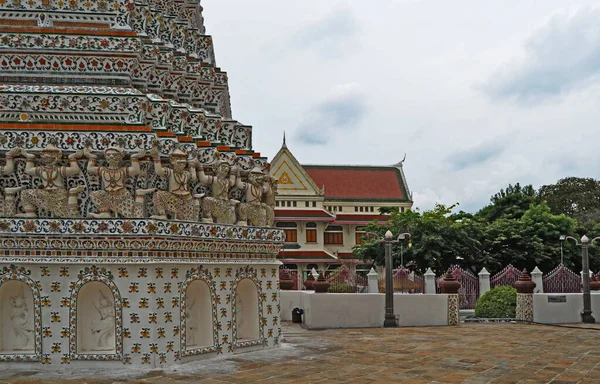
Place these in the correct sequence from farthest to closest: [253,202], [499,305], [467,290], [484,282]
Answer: [467,290]
[484,282]
[499,305]
[253,202]

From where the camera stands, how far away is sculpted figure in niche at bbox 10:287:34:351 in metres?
10.3

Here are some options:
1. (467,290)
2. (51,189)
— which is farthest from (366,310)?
(51,189)

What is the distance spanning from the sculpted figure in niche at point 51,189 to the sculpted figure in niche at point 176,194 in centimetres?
123

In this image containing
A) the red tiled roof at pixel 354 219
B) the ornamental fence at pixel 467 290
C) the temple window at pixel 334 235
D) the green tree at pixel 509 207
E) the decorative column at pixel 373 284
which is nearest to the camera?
the decorative column at pixel 373 284

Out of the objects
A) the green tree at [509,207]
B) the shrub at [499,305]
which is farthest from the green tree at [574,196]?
the shrub at [499,305]

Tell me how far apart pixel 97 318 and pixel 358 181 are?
3686 cm

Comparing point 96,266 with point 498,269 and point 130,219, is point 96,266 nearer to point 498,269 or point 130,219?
point 130,219

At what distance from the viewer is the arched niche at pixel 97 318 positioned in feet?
33.7

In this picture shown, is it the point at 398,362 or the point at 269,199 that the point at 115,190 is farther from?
the point at 398,362

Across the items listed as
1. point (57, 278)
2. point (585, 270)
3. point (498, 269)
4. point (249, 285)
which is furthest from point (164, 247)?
point (498, 269)

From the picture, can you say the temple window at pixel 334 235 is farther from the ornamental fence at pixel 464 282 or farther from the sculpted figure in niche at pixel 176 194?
the sculpted figure in niche at pixel 176 194

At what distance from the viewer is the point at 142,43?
1238 centimetres

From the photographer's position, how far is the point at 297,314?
1856cm

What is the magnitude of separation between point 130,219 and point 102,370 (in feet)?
7.70
